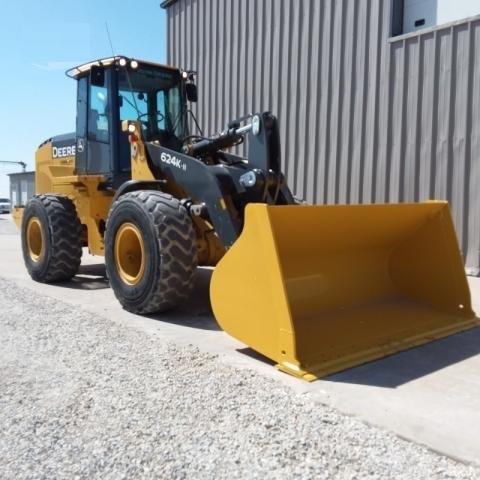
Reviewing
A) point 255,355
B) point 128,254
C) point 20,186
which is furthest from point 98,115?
point 20,186

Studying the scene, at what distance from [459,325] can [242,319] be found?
6.25 feet

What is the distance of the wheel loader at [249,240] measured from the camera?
141 inches

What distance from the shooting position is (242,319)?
3.65 meters

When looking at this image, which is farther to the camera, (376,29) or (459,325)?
(376,29)

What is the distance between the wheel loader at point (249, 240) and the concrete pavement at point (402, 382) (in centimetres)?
13

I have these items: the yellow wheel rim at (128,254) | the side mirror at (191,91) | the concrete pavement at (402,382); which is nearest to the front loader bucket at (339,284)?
the concrete pavement at (402,382)

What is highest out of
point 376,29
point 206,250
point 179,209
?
point 376,29

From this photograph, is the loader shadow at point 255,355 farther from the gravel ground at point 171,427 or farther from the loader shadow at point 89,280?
the loader shadow at point 89,280

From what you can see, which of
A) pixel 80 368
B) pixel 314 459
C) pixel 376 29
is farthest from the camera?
pixel 376 29

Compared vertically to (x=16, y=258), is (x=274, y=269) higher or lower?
higher

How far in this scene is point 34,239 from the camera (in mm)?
7016

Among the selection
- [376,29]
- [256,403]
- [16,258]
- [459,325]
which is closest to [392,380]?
[256,403]

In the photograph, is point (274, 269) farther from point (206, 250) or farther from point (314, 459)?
point (206, 250)

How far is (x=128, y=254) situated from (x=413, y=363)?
2.84 meters
